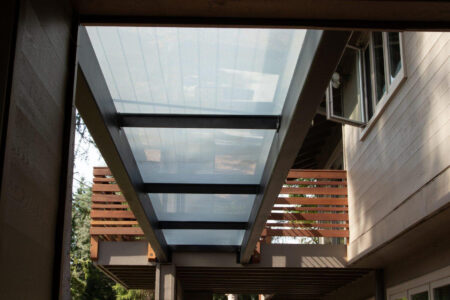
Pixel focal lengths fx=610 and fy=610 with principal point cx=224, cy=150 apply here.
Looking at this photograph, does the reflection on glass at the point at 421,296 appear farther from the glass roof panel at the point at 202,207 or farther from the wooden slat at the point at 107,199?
the wooden slat at the point at 107,199

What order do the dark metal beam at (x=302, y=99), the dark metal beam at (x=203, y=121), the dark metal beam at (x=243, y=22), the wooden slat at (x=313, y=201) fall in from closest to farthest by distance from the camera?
the dark metal beam at (x=243, y=22), the dark metal beam at (x=302, y=99), the dark metal beam at (x=203, y=121), the wooden slat at (x=313, y=201)

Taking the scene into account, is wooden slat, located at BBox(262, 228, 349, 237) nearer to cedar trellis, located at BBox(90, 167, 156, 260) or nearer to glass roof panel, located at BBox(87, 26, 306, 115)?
cedar trellis, located at BBox(90, 167, 156, 260)

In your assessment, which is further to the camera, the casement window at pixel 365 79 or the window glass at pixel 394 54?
the casement window at pixel 365 79

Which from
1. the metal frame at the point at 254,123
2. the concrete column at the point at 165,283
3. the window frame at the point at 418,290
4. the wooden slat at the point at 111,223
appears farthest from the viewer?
the wooden slat at the point at 111,223

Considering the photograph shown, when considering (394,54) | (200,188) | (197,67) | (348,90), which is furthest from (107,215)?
(197,67)

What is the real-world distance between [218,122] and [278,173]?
0.68 metres

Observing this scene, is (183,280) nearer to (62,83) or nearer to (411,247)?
(411,247)

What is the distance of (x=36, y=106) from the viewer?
84.5 inches

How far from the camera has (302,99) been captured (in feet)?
12.0

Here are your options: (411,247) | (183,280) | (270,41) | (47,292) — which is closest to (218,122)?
(270,41)

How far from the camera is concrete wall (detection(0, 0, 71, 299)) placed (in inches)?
73.8

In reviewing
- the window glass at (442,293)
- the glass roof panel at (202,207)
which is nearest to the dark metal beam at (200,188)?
the glass roof panel at (202,207)

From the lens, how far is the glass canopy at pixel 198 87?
3576 mm

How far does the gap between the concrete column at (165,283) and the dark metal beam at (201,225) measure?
6.30ft
